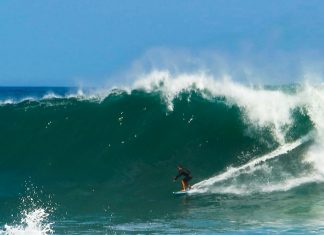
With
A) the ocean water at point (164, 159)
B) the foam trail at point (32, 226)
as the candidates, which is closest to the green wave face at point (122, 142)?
the ocean water at point (164, 159)

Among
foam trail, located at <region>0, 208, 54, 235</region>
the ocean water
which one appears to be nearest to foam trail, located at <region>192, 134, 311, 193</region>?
the ocean water

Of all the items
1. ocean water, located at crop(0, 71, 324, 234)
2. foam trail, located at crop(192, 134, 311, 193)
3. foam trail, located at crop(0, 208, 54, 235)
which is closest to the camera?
foam trail, located at crop(0, 208, 54, 235)

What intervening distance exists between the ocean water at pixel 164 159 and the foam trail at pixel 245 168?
0.03 metres

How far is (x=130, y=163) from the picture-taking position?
15203 mm

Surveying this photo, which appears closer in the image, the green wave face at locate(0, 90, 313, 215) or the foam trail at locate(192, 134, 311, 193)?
the foam trail at locate(192, 134, 311, 193)

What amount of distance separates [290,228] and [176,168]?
226 inches

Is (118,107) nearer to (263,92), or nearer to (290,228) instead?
(263,92)

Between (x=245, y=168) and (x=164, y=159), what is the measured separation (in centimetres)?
228

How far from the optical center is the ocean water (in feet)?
34.2

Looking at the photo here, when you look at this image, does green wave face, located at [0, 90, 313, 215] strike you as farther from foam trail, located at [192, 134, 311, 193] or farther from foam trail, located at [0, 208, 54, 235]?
foam trail, located at [0, 208, 54, 235]

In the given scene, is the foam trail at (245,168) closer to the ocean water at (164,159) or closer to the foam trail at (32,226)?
the ocean water at (164,159)

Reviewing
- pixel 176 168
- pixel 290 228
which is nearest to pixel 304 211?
pixel 290 228

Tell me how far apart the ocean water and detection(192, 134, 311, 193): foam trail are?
3cm

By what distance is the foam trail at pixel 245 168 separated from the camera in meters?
13.1
